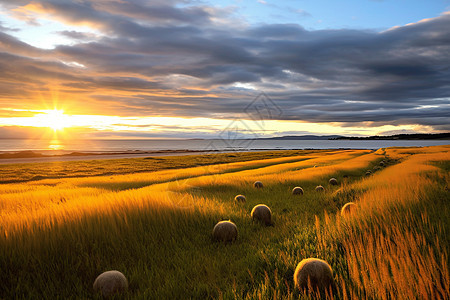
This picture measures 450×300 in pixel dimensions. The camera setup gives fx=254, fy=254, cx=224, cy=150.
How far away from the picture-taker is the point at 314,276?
392 cm

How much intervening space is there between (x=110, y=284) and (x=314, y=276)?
11.2 feet

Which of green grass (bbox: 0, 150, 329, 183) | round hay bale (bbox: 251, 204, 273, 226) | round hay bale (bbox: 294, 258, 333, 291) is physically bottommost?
green grass (bbox: 0, 150, 329, 183)

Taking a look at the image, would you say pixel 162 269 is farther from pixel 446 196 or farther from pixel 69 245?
pixel 446 196

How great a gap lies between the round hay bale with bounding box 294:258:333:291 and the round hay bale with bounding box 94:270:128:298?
117 inches

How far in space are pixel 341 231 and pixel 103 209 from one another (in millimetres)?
6540

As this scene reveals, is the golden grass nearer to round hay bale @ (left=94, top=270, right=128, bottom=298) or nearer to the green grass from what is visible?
round hay bale @ (left=94, top=270, right=128, bottom=298)

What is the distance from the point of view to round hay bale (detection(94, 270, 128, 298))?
4.35 meters

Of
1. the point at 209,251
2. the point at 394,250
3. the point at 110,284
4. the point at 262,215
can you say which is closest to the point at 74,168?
the point at 262,215

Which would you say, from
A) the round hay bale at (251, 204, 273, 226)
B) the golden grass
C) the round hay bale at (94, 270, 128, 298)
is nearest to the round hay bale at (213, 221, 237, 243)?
the round hay bale at (251, 204, 273, 226)

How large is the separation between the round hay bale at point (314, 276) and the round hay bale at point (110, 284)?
2975mm

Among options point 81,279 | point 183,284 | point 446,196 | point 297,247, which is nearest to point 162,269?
point 183,284

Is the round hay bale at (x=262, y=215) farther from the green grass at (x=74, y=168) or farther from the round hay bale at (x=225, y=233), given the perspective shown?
the green grass at (x=74, y=168)

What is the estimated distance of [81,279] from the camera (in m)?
5.04

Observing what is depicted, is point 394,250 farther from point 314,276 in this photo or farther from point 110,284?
point 110,284
